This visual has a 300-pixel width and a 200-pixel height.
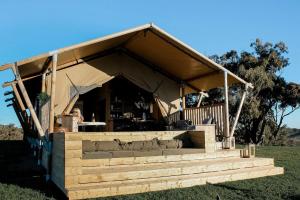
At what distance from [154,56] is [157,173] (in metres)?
6.12

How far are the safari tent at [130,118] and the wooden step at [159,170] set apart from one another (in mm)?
19

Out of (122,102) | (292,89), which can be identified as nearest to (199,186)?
(122,102)

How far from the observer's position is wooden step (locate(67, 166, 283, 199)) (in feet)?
17.6

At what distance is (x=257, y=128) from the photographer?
27.3 m

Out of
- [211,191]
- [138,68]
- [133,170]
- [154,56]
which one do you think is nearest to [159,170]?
[133,170]

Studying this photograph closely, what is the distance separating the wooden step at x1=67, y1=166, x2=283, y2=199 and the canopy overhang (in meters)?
3.94

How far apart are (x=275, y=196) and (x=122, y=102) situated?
343 inches

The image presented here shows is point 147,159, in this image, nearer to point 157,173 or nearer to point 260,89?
point 157,173

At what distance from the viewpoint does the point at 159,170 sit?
6.34 metres

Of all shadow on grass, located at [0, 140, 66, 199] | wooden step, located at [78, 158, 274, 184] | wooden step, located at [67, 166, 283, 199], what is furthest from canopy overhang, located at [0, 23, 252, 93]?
wooden step, located at [67, 166, 283, 199]

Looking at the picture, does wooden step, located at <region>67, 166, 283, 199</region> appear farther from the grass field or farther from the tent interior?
the tent interior

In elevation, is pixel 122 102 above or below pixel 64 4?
below

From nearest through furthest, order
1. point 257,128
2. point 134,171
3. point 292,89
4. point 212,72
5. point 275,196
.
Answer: point 275,196, point 134,171, point 212,72, point 292,89, point 257,128

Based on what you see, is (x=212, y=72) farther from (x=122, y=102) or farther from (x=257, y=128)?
(x=257, y=128)
